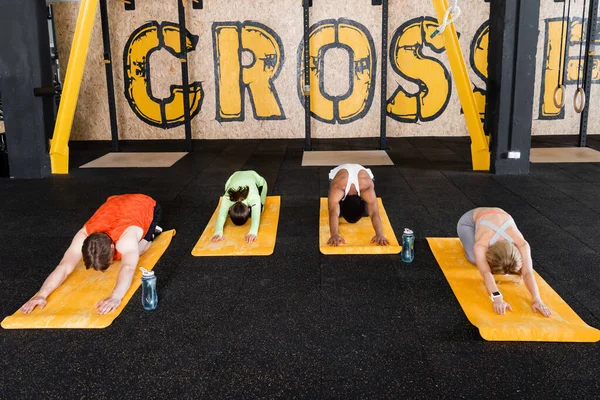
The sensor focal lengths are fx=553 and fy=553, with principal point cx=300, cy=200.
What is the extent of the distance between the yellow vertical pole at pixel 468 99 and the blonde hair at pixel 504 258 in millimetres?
4574

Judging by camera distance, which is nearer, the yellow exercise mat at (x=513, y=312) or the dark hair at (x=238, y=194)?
the yellow exercise mat at (x=513, y=312)

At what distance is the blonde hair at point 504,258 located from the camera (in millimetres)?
3514

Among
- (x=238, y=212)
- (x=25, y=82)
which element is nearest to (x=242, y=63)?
(x=25, y=82)

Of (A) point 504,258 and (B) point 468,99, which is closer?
(A) point 504,258

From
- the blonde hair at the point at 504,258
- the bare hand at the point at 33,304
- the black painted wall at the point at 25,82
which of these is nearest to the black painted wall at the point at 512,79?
the blonde hair at the point at 504,258

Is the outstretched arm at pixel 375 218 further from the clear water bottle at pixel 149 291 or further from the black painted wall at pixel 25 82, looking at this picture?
the black painted wall at pixel 25 82

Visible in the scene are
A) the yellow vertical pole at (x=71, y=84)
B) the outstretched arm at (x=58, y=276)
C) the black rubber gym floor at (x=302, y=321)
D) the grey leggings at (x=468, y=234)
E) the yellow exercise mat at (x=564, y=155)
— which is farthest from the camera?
the yellow exercise mat at (x=564, y=155)

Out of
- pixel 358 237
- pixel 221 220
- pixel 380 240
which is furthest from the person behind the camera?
pixel 221 220

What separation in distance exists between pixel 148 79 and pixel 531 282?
30.4ft

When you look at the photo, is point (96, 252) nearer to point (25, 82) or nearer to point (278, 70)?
point (25, 82)

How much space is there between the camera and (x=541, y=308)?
344 centimetres

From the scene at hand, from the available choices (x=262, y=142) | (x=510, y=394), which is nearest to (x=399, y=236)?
(x=510, y=394)

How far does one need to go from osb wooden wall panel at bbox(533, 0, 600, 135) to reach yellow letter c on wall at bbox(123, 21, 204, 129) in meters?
6.71

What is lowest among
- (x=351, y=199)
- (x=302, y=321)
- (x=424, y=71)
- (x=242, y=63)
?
(x=302, y=321)
